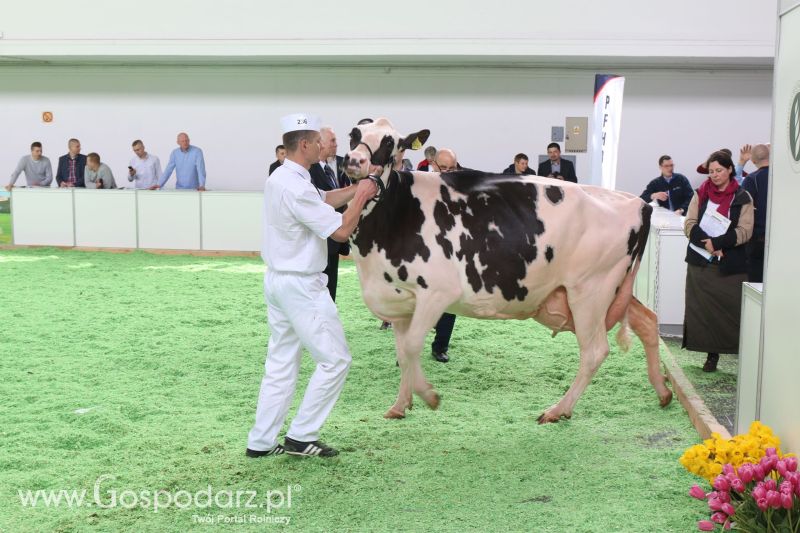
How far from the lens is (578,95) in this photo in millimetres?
18422

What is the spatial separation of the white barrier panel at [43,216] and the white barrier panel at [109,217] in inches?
12.1

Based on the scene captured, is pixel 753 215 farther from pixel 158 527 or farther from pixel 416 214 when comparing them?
pixel 158 527

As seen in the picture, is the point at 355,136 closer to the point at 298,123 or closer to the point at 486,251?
the point at 298,123

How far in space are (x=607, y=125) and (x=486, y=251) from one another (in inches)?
160

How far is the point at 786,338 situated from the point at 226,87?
16667 mm

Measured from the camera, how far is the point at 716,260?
7430 mm

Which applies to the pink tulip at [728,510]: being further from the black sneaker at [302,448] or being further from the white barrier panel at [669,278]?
the white barrier panel at [669,278]

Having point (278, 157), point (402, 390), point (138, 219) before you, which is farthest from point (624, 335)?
point (138, 219)

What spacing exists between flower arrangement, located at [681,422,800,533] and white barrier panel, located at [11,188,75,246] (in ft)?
47.2

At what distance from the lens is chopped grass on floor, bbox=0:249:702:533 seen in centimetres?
438

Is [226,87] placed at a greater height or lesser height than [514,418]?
greater
